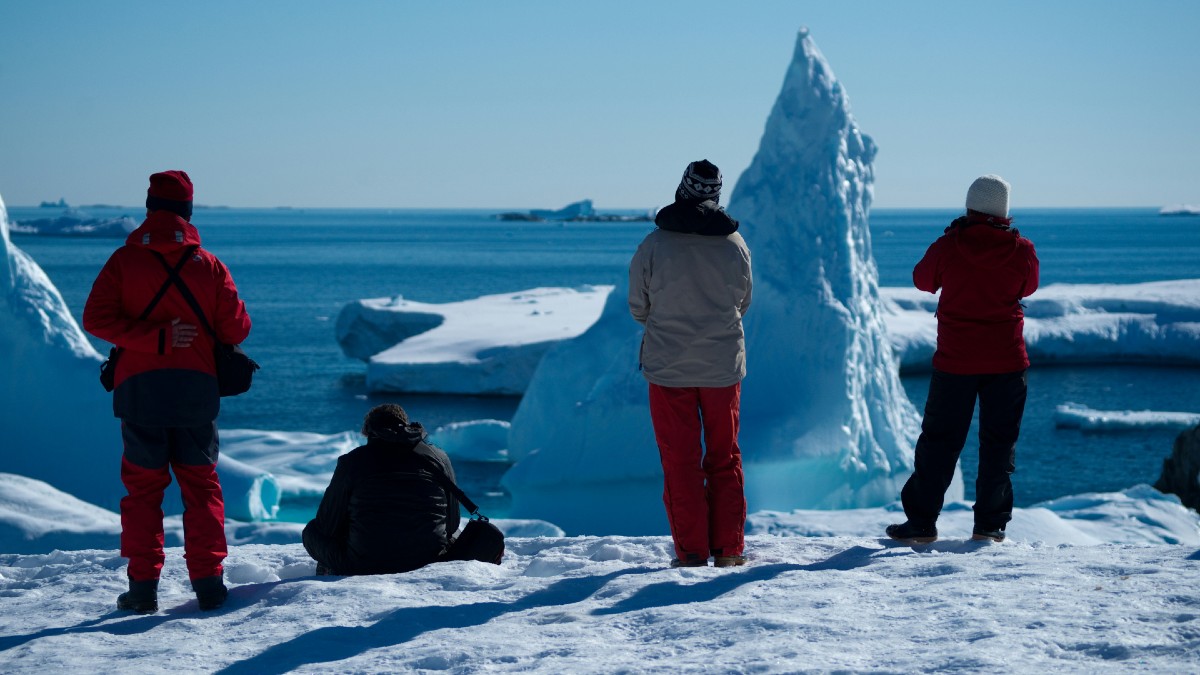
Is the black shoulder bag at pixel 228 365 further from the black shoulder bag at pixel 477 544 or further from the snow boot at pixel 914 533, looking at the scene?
the snow boot at pixel 914 533

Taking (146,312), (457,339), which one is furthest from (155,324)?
(457,339)

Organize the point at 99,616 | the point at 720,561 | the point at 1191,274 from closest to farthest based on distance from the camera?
the point at 99,616 < the point at 720,561 < the point at 1191,274

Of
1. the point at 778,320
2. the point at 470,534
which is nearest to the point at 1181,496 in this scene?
the point at 778,320

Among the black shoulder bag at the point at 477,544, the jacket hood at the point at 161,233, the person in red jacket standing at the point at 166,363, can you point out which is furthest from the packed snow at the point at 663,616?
the jacket hood at the point at 161,233

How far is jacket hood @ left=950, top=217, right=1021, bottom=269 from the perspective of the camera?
140 inches

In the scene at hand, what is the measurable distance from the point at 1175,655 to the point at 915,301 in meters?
27.0

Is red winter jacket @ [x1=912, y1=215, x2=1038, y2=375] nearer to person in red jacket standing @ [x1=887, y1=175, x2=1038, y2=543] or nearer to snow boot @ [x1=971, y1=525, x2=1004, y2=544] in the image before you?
person in red jacket standing @ [x1=887, y1=175, x2=1038, y2=543]

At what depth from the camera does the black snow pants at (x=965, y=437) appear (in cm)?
364

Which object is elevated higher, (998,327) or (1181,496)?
(998,327)

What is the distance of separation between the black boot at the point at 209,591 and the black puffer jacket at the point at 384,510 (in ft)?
1.25

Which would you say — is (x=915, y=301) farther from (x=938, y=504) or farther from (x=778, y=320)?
(x=938, y=504)

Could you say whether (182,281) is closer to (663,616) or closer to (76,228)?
(663,616)

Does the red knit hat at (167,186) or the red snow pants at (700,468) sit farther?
the red snow pants at (700,468)

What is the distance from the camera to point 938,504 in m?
3.82
